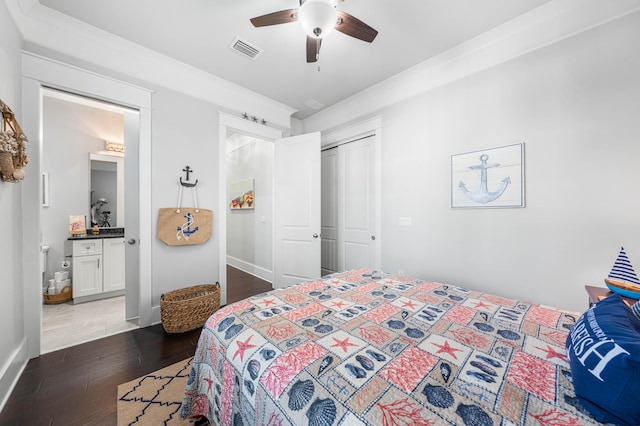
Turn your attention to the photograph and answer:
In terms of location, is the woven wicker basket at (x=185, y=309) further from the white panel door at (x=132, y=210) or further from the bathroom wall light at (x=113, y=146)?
the bathroom wall light at (x=113, y=146)

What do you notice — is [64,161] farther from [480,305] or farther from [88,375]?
[480,305]

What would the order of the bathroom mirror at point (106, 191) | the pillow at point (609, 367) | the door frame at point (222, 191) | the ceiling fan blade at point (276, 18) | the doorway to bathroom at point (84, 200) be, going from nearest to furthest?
the pillow at point (609, 367) < the ceiling fan blade at point (276, 18) < the doorway to bathroom at point (84, 200) < the door frame at point (222, 191) < the bathroom mirror at point (106, 191)

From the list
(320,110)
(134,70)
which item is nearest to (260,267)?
Result: (320,110)

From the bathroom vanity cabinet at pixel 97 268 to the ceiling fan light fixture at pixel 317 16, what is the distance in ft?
11.9

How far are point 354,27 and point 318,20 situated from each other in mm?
362

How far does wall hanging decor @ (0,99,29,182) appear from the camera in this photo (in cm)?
144

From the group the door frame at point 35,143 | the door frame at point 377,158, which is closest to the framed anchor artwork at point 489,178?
the door frame at point 377,158

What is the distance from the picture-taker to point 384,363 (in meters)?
0.88

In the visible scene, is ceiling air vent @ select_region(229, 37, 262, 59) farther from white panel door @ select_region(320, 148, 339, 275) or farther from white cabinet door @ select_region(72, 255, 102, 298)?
white cabinet door @ select_region(72, 255, 102, 298)

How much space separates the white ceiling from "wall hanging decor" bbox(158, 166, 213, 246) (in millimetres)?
1252

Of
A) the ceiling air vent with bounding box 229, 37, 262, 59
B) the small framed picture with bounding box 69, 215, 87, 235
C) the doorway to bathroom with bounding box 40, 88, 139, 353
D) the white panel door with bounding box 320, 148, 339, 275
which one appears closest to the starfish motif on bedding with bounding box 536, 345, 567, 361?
the white panel door with bounding box 320, 148, 339, 275

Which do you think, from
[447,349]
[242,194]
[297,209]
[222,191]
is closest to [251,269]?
[242,194]

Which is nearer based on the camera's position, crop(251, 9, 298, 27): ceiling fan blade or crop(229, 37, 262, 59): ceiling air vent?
crop(251, 9, 298, 27): ceiling fan blade

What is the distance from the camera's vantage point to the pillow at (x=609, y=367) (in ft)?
1.92
